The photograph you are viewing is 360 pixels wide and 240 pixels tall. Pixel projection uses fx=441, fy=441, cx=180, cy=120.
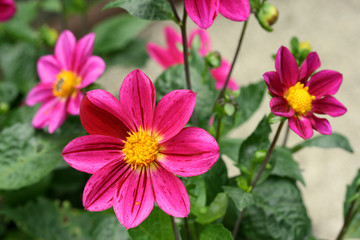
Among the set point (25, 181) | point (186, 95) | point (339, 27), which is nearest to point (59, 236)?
point (25, 181)

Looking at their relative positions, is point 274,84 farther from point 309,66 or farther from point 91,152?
point 91,152

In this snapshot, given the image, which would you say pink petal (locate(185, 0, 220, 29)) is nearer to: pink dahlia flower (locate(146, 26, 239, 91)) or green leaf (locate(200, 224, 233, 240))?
green leaf (locate(200, 224, 233, 240))

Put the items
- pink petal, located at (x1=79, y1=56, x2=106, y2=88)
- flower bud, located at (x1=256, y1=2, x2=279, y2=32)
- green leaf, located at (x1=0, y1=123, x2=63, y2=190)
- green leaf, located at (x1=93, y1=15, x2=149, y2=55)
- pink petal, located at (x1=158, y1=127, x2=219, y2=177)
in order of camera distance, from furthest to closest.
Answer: green leaf, located at (x1=93, y1=15, x2=149, y2=55)
green leaf, located at (x1=0, y1=123, x2=63, y2=190)
pink petal, located at (x1=79, y1=56, x2=106, y2=88)
flower bud, located at (x1=256, y1=2, x2=279, y2=32)
pink petal, located at (x1=158, y1=127, x2=219, y2=177)

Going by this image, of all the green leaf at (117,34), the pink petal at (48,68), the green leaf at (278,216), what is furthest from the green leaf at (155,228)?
the green leaf at (117,34)

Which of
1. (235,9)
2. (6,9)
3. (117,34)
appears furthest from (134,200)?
(117,34)

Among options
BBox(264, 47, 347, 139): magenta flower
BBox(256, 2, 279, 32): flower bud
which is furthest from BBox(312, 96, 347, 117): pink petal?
BBox(256, 2, 279, 32): flower bud

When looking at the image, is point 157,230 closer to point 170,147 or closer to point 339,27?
point 170,147

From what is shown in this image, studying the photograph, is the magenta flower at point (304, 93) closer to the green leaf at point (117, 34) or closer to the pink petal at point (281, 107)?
the pink petal at point (281, 107)
